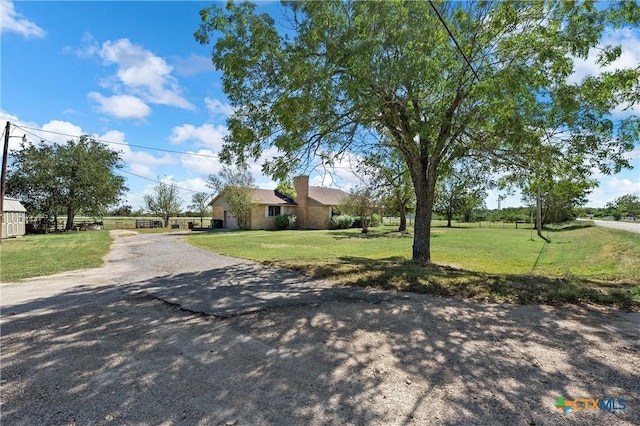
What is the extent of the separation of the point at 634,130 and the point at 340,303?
7800 millimetres

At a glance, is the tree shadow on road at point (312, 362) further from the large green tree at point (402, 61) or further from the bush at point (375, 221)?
the bush at point (375, 221)

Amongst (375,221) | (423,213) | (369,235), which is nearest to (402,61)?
(423,213)

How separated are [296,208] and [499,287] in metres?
32.6

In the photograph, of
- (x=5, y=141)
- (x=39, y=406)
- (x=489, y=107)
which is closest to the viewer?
(x=39, y=406)

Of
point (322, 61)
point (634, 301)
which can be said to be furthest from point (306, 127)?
point (634, 301)

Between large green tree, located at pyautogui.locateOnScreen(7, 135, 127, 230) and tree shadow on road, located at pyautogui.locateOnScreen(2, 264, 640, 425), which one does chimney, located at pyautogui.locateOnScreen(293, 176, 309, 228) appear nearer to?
large green tree, located at pyautogui.locateOnScreen(7, 135, 127, 230)

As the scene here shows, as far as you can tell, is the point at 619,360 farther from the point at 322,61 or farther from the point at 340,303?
the point at 322,61

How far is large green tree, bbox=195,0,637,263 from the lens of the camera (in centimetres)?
709

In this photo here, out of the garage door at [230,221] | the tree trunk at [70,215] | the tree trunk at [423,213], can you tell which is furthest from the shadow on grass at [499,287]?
the tree trunk at [70,215]

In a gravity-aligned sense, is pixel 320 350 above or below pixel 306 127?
below

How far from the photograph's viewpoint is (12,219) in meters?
22.6

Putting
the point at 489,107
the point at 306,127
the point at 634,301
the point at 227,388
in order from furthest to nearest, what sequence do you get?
the point at 306,127 < the point at 489,107 < the point at 634,301 < the point at 227,388

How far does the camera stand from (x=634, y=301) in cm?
548

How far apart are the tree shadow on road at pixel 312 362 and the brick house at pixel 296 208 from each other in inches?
1188
